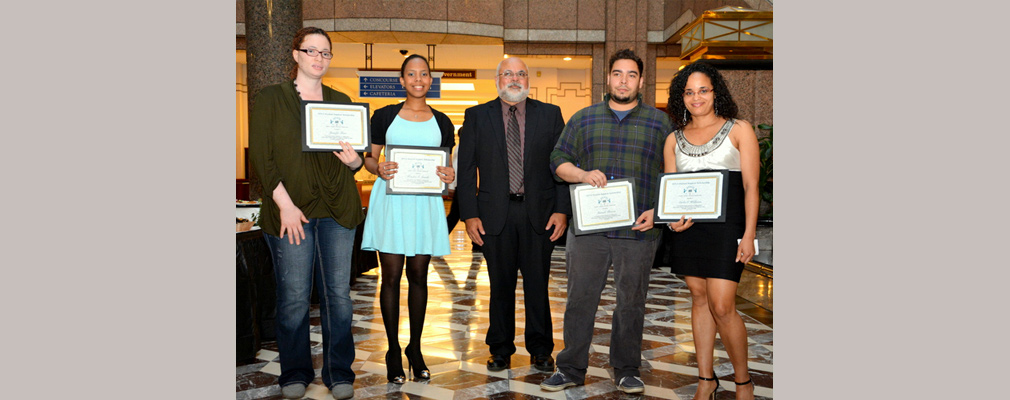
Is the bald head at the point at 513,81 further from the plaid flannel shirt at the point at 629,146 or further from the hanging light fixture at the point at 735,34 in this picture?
the hanging light fixture at the point at 735,34

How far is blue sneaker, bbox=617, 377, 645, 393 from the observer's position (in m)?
3.26

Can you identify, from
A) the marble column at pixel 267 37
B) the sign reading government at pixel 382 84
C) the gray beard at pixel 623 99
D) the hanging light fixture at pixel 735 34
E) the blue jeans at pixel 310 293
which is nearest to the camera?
the blue jeans at pixel 310 293

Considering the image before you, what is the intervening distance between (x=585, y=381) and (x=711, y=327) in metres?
0.78

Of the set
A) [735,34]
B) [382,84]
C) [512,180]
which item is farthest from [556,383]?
[382,84]

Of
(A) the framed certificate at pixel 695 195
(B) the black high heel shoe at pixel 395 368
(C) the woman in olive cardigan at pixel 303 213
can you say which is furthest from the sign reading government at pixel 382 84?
(A) the framed certificate at pixel 695 195

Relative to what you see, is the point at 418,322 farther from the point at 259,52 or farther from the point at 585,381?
the point at 259,52

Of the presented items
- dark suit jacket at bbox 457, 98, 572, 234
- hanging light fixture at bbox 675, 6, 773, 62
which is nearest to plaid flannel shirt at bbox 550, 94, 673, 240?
dark suit jacket at bbox 457, 98, 572, 234

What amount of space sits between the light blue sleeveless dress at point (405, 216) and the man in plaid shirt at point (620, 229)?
0.63m

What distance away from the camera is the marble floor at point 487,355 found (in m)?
3.31

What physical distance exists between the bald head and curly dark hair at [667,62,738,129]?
76 cm

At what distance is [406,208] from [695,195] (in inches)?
52.2

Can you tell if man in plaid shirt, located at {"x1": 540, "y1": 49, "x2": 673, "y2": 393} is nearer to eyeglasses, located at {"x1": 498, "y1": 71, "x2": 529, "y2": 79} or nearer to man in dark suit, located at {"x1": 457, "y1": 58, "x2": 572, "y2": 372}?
man in dark suit, located at {"x1": 457, "y1": 58, "x2": 572, "y2": 372}

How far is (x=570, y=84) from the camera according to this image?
16.4 m

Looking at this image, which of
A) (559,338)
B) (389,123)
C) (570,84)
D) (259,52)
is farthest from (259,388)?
(570,84)
